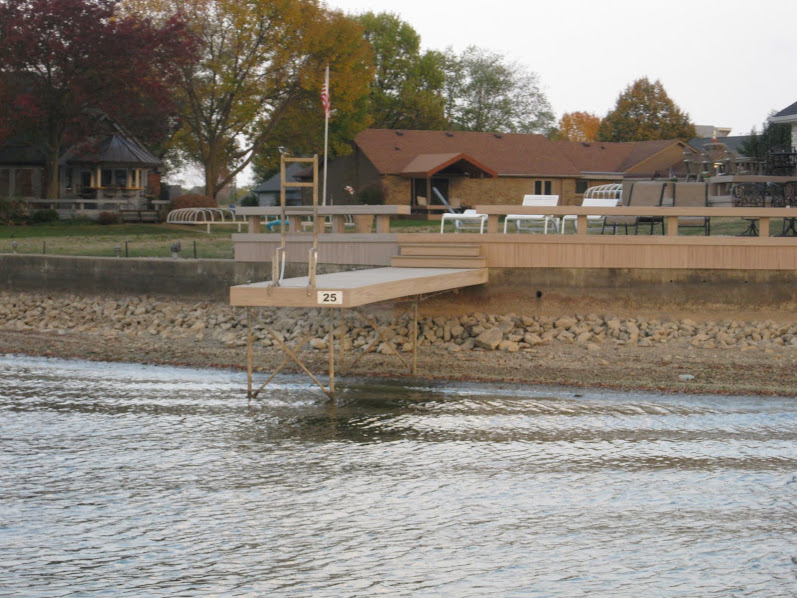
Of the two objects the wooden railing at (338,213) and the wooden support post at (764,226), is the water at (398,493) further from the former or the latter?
the wooden support post at (764,226)

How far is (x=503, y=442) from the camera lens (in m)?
13.5

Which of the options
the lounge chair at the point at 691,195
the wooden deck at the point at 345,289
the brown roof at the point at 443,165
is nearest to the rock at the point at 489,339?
the wooden deck at the point at 345,289

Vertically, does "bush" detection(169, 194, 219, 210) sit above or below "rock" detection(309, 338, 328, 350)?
above

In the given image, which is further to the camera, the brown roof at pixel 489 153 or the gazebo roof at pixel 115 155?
the brown roof at pixel 489 153

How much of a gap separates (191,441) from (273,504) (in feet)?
9.39

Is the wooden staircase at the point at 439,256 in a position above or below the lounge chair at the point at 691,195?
below

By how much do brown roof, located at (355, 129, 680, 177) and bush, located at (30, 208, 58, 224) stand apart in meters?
16.2

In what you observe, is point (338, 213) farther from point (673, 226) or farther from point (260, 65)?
→ point (260, 65)

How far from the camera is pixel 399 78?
70.6m

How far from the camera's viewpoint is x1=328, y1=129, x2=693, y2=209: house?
51469mm

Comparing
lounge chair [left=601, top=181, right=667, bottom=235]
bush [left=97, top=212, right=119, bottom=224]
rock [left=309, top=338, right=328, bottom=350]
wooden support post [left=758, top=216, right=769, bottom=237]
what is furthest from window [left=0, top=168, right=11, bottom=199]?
wooden support post [left=758, top=216, right=769, bottom=237]

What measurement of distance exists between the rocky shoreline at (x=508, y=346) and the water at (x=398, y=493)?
1229 mm

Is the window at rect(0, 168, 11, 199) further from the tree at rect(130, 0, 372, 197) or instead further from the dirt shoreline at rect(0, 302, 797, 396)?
the dirt shoreline at rect(0, 302, 797, 396)

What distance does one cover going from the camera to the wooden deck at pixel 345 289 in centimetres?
1422
